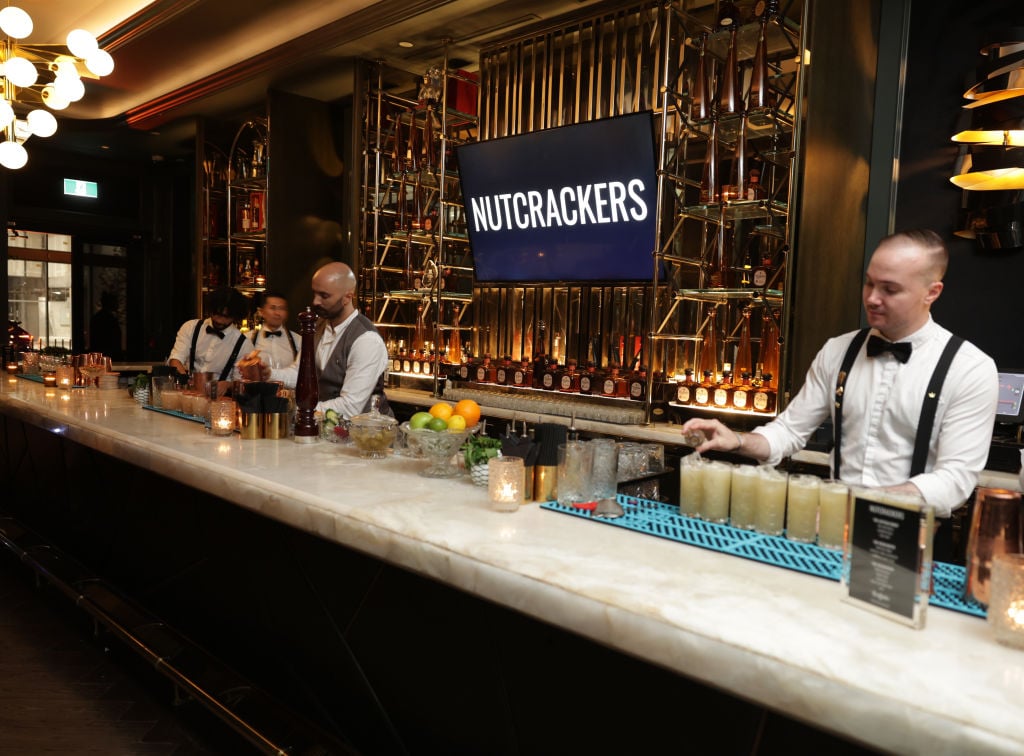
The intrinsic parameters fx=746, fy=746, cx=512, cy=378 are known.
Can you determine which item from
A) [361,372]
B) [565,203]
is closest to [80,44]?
[361,372]

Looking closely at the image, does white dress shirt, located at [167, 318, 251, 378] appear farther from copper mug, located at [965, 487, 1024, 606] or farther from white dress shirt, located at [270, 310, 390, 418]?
copper mug, located at [965, 487, 1024, 606]

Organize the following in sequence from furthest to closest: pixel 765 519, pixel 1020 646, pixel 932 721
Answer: pixel 765 519
pixel 1020 646
pixel 932 721

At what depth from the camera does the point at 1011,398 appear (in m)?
3.00

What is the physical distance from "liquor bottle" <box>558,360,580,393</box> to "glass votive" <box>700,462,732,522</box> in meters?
2.91

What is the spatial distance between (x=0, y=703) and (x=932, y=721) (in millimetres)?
3010

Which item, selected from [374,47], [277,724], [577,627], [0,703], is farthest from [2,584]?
[374,47]

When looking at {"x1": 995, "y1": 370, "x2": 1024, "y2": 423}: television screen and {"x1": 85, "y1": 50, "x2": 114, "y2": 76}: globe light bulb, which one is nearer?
{"x1": 995, "y1": 370, "x2": 1024, "y2": 423}: television screen

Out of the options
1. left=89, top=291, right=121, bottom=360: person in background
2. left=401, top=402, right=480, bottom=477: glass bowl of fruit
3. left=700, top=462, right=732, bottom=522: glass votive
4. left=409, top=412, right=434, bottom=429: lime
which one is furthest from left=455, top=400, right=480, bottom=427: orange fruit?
left=89, top=291, right=121, bottom=360: person in background

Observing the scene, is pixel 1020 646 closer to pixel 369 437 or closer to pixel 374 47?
pixel 369 437

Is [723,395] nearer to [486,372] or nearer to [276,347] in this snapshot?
[486,372]

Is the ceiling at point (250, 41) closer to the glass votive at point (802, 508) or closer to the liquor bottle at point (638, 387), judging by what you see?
the liquor bottle at point (638, 387)

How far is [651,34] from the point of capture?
4395 mm

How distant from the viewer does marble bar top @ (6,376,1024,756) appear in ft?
3.10

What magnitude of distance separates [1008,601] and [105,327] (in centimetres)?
1069
